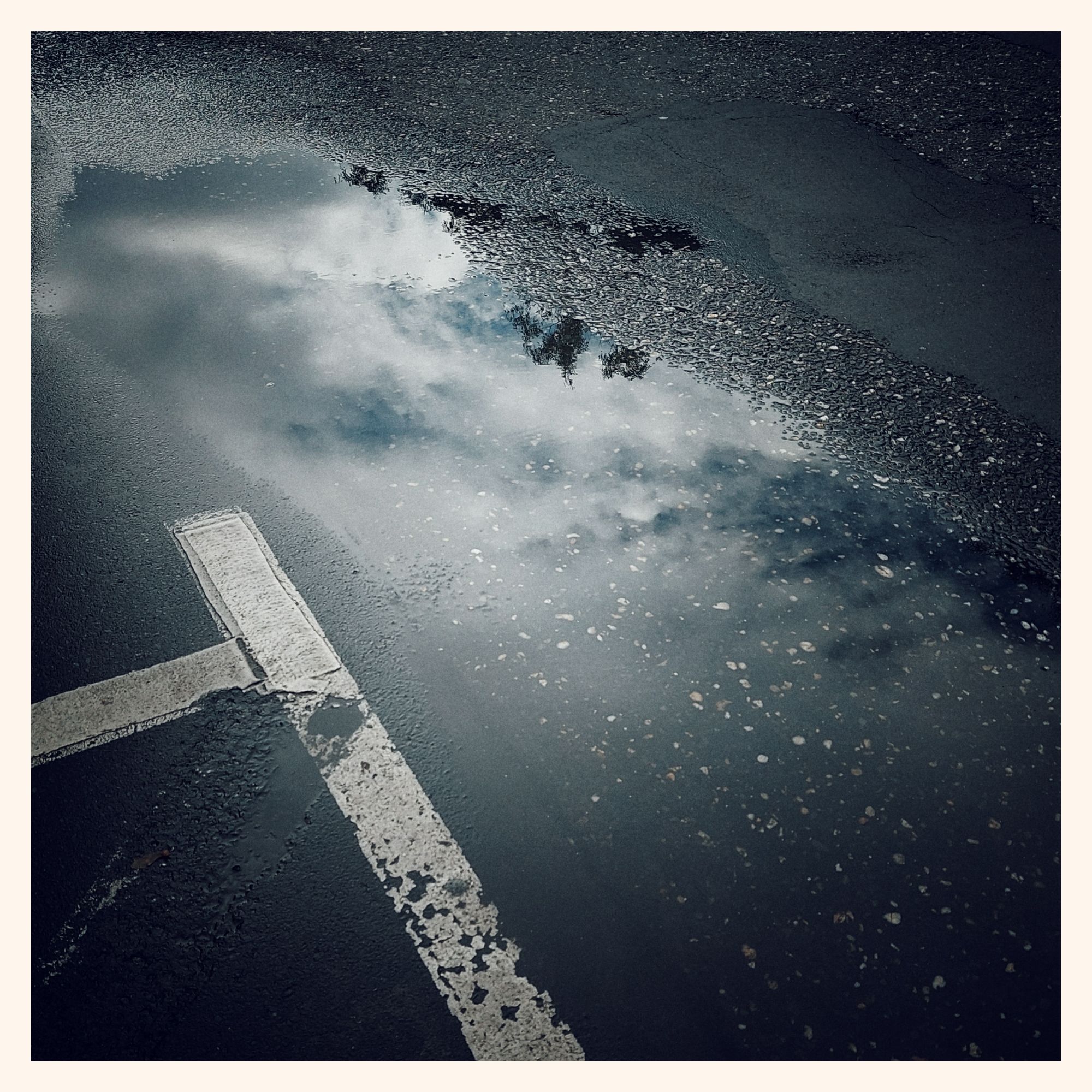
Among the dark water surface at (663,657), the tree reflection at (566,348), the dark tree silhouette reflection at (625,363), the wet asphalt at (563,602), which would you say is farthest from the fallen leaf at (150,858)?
the dark tree silhouette reflection at (625,363)

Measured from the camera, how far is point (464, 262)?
588 cm

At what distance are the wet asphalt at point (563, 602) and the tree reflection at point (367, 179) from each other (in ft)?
0.13

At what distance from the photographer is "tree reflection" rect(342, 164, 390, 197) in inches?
263

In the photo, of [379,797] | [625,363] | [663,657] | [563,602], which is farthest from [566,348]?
[379,797]

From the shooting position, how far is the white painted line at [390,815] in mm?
2508

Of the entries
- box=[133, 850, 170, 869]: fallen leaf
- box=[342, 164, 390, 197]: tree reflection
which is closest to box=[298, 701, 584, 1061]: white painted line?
box=[133, 850, 170, 869]: fallen leaf

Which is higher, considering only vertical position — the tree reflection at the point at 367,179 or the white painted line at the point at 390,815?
the tree reflection at the point at 367,179

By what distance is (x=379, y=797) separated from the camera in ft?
9.87

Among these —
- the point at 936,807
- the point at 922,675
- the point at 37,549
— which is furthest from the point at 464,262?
the point at 936,807

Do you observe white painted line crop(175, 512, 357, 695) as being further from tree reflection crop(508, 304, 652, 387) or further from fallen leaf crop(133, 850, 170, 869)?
tree reflection crop(508, 304, 652, 387)

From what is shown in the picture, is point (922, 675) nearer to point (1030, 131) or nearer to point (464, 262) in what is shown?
point (464, 262)

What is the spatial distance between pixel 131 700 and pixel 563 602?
1.74 m

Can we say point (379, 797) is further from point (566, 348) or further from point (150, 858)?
point (566, 348)

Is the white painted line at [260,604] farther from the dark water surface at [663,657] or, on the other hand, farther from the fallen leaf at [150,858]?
the fallen leaf at [150,858]
